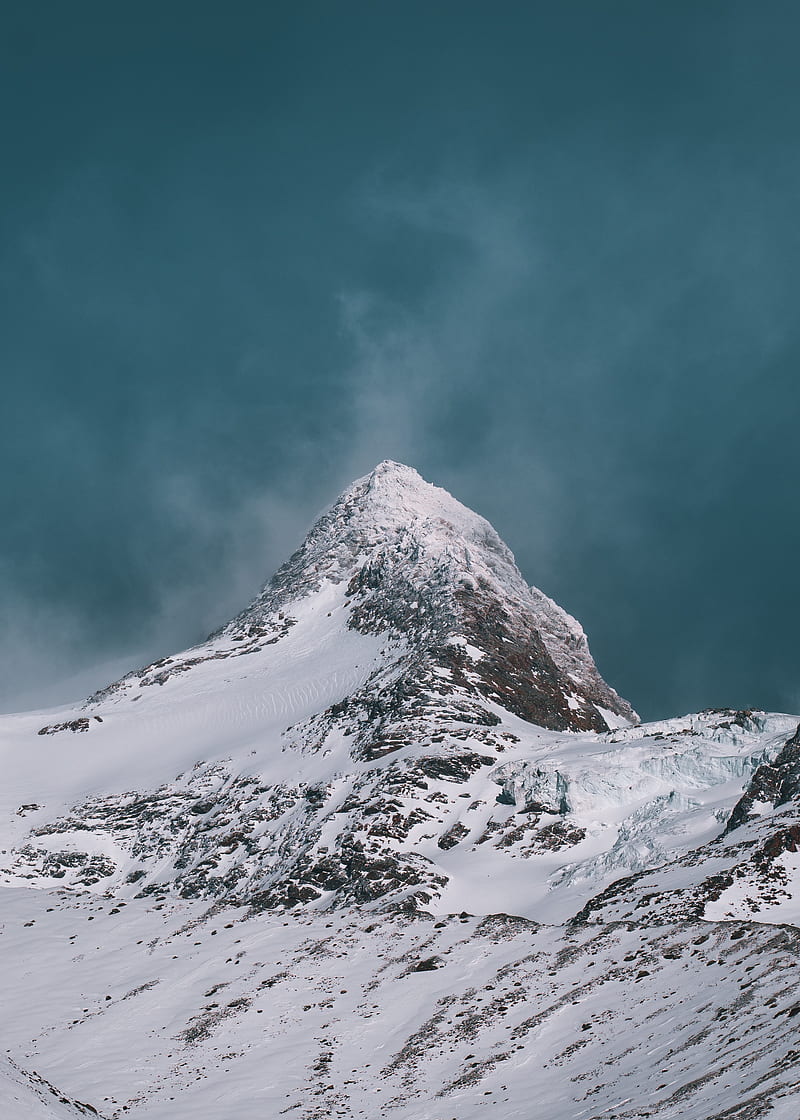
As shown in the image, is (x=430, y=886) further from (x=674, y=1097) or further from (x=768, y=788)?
(x=674, y=1097)

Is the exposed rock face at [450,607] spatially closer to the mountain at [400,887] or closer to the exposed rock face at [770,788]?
the mountain at [400,887]

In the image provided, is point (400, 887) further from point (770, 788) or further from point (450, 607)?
point (450, 607)

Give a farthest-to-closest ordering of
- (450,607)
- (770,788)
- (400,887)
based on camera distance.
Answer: (450,607) < (400,887) < (770,788)

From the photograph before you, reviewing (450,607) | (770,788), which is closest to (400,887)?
(770,788)

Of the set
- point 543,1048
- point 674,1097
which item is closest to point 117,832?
point 543,1048

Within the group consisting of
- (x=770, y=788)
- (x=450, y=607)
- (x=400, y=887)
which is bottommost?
(x=770, y=788)

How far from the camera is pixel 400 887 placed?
70375mm

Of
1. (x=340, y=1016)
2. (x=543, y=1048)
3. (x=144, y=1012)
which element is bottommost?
(x=543, y=1048)

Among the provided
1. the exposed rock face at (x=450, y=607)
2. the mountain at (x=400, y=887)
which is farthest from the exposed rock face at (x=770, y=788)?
the exposed rock face at (x=450, y=607)

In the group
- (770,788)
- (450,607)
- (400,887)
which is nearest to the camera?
(770,788)

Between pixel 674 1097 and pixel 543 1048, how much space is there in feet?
39.1

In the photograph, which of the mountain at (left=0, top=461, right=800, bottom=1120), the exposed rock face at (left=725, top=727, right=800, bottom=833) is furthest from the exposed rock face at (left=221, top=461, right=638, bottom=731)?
the exposed rock face at (left=725, top=727, right=800, bottom=833)

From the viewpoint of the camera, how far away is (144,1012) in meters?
52.3

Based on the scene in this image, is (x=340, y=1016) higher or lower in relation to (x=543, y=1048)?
higher
